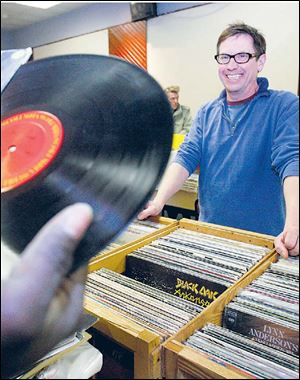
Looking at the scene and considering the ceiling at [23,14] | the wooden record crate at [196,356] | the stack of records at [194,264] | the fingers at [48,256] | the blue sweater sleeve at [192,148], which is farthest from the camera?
the ceiling at [23,14]

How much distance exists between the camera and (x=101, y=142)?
0.42 m

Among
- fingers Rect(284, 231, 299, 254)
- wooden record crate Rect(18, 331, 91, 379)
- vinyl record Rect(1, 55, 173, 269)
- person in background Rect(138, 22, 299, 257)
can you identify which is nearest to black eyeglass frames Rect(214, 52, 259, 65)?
person in background Rect(138, 22, 299, 257)

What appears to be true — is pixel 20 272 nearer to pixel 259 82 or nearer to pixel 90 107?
pixel 90 107

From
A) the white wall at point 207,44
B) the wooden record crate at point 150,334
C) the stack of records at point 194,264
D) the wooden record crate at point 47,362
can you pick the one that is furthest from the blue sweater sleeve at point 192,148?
the wooden record crate at point 47,362

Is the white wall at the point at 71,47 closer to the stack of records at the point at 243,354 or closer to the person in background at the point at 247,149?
the person in background at the point at 247,149

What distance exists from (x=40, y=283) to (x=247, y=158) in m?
0.51

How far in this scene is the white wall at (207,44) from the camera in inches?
24.5

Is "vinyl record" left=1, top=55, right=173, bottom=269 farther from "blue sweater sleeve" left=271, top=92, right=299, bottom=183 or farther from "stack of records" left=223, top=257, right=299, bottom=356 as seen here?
"stack of records" left=223, top=257, right=299, bottom=356

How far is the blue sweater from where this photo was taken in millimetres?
563

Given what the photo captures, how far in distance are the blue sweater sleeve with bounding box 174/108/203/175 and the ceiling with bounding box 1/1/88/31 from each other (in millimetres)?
1094

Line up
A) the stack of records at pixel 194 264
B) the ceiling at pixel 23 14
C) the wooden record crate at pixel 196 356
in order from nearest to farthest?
1. the wooden record crate at pixel 196 356
2. the stack of records at pixel 194 264
3. the ceiling at pixel 23 14

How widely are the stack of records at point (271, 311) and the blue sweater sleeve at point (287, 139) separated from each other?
21 centimetres

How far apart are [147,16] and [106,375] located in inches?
141

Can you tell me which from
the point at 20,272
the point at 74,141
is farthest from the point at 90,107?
the point at 20,272
